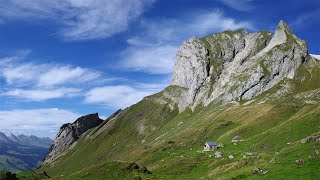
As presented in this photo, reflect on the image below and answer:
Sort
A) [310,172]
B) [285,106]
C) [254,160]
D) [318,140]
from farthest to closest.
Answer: [285,106]
[254,160]
[318,140]
[310,172]

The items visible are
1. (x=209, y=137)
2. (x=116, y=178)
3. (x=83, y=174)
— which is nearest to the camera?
(x=116, y=178)

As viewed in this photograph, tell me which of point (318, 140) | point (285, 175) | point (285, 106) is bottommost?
point (285, 175)

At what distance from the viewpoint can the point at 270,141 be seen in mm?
104125

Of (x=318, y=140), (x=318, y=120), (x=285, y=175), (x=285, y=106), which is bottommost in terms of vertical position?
(x=285, y=175)

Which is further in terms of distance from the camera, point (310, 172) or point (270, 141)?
point (270, 141)

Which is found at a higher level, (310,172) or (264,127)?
(264,127)

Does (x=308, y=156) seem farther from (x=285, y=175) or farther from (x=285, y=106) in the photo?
(x=285, y=106)

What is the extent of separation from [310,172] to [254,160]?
68.8ft

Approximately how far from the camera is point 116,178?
84750 millimetres

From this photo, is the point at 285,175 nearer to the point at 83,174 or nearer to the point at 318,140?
the point at 318,140

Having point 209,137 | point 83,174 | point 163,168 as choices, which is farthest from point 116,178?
point 209,137

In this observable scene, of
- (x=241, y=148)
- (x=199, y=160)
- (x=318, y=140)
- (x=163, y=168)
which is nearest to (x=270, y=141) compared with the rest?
(x=241, y=148)

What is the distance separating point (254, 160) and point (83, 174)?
4463 cm

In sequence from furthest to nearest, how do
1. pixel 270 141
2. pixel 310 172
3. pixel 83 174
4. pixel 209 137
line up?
pixel 209 137, pixel 270 141, pixel 83 174, pixel 310 172
